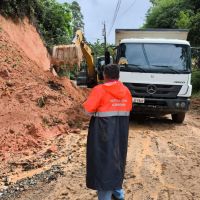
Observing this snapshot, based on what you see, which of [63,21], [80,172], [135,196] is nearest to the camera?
[135,196]

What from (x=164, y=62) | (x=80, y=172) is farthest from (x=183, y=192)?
(x=164, y=62)

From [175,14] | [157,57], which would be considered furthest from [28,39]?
[175,14]

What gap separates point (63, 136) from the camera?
12.2 m

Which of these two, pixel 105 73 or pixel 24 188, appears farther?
pixel 24 188

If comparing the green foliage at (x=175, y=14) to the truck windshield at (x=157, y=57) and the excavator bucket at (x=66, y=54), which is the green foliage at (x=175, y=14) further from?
→ the truck windshield at (x=157, y=57)

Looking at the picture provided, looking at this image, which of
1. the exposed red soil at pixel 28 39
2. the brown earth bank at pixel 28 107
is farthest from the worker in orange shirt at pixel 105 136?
the exposed red soil at pixel 28 39

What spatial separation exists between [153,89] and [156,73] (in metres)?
0.47

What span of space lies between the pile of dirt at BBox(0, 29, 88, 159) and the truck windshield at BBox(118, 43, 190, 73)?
232cm

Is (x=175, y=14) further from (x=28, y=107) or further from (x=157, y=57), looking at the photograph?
(x=28, y=107)

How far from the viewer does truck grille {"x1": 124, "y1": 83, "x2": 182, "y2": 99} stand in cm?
1393

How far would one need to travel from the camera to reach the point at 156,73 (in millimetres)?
13898

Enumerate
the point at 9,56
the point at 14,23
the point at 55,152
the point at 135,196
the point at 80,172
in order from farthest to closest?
the point at 14,23, the point at 9,56, the point at 55,152, the point at 80,172, the point at 135,196

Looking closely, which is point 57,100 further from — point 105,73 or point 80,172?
point 105,73

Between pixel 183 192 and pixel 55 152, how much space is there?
11.7ft
